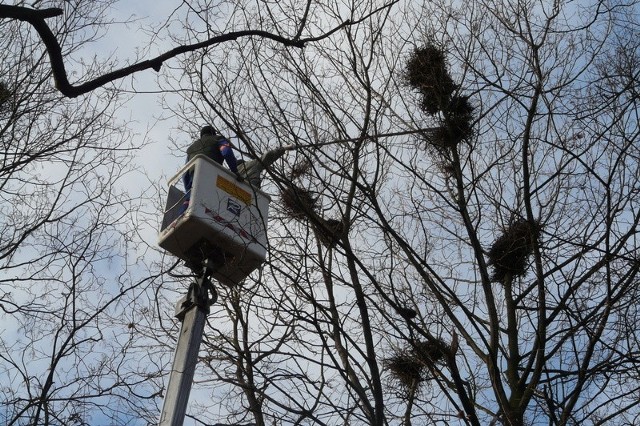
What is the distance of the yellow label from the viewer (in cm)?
549

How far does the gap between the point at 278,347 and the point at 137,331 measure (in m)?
1.26

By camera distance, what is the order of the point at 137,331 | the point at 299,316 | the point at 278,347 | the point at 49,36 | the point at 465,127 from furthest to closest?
the point at 465,127 → the point at 137,331 → the point at 278,347 → the point at 299,316 → the point at 49,36

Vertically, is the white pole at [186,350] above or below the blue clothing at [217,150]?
below

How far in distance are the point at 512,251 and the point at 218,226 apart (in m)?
2.03

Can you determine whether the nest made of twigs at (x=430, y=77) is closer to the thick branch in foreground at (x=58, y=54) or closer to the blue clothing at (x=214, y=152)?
the blue clothing at (x=214, y=152)

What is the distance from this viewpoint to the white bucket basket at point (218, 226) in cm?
526

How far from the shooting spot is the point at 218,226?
5246 mm

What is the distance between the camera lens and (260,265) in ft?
17.5

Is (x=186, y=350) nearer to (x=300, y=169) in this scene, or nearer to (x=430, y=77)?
(x=300, y=169)

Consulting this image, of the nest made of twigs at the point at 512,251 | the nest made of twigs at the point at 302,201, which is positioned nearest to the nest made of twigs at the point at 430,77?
the nest made of twigs at the point at 512,251

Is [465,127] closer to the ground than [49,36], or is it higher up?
higher up

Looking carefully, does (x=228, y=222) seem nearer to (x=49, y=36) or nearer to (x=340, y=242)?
(x=340, y=242)

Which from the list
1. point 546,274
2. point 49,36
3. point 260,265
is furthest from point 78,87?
point 546,274

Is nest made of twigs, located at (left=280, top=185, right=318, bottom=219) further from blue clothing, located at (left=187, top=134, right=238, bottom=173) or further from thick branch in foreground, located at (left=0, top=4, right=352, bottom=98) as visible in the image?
thick branch in foreground, located at (left=0, top=4, right=352, bottom=98)
